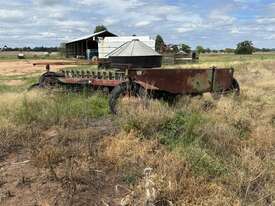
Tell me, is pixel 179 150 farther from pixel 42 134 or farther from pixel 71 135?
pixel 42 134

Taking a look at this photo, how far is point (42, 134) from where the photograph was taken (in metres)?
7.30

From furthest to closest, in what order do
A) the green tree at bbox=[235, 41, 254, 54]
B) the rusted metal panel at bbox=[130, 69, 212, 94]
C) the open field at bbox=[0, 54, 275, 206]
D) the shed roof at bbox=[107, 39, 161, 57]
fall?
the green tree at bbox=[235, 41, 254, 54]
the shed roof at bbox=[107, 39, 161, 57]
the rusted metal panel at bbox=[130, 69, 212, 94]
the open field at bbox=[0, 54, 275, 206]

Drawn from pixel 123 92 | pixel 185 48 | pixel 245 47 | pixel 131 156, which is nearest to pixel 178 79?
pixel 123 92

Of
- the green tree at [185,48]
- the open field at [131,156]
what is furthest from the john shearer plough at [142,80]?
the green tree at [185,48]

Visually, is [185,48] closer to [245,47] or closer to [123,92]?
[245,47]

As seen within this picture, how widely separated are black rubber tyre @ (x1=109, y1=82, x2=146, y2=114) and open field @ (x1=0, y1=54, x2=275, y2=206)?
0.99 feet

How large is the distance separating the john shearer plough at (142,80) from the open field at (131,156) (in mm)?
663

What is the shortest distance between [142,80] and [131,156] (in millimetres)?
3089

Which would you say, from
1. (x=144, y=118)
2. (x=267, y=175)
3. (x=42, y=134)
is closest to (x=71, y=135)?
(x=42, y=134)

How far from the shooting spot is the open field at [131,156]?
5.20 meters

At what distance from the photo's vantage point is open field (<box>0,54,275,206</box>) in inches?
205

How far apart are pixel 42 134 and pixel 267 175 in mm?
3436

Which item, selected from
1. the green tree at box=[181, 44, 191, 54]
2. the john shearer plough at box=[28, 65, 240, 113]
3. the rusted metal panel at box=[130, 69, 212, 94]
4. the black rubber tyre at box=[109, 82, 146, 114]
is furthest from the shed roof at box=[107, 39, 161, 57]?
the green tree at box=[181, 44, 191, 54]

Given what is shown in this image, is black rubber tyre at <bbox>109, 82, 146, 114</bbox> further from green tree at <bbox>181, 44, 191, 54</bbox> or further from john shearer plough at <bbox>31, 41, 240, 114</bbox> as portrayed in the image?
green tree at <bbox>181, 44, 191, 54</bbox>
